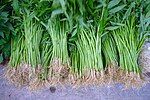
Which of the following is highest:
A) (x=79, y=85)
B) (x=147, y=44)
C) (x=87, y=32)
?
(x=87, y=32)

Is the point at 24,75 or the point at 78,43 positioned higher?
the point at 78,43

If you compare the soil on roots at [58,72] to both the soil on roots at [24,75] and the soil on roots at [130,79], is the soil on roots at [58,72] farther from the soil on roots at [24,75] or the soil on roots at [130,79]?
the soil on roots at [130,79]

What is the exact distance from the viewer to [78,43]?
1744mm

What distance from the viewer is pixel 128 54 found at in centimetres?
174

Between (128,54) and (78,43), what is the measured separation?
329 millimetres

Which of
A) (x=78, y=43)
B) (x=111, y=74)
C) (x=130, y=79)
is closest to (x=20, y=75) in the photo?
(x=78, y=43)

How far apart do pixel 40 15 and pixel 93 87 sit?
56cm

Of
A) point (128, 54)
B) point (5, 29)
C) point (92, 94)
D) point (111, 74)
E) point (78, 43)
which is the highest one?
point (5, 29)

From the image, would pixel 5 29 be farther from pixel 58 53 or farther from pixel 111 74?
pixel 111 74

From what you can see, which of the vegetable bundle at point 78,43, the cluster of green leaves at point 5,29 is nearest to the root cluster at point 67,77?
the vegetable bundle at point 78,43

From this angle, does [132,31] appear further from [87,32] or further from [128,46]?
[87,32]

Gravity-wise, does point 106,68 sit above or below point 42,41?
below

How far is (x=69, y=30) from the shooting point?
1717 mm

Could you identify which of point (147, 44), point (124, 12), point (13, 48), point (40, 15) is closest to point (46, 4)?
point (40, 15)
